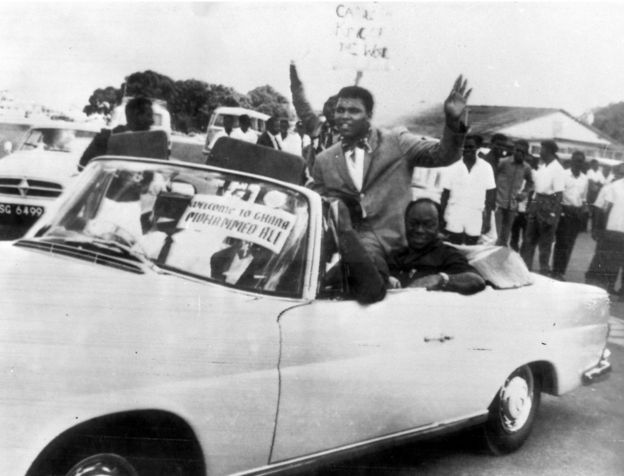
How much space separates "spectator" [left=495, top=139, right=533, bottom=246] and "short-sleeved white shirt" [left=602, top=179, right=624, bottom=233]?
78cm

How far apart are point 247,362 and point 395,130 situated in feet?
6.66

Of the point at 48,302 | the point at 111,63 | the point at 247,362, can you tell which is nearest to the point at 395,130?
the point at 111,63

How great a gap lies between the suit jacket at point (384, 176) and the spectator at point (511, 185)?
2.46 m

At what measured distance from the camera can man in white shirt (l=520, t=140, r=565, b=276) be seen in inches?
228

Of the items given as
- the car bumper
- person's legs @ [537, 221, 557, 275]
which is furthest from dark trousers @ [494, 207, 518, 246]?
the car bumper

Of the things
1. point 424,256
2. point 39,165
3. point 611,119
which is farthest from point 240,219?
point 39,165

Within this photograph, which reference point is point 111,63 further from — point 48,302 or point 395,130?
point 48,302

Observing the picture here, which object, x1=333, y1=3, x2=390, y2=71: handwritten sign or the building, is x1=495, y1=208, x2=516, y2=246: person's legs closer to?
the building

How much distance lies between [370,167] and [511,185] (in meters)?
2.73

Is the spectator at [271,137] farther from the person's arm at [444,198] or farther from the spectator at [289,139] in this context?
the person's arm at [444,198]

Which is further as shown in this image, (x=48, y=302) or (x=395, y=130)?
(x=395, y=130)

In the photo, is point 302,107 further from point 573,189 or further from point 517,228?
point 573,189

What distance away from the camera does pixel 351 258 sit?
2596 millimetres

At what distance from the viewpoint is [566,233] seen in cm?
584
